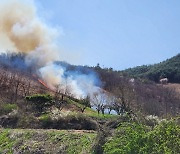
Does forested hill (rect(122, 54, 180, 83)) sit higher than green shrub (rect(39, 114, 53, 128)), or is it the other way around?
forested hill (rect(122, 54, 180, 83))

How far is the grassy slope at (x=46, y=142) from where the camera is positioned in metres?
25.8

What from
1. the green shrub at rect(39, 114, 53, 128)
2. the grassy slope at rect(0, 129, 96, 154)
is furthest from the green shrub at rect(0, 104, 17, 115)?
the grassy slope at rect(0, 129, 96, 154)

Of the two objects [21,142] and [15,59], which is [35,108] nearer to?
[21,142]

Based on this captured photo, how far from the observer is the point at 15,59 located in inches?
2936

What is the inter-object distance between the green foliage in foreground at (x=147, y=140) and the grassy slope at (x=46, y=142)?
539 cm

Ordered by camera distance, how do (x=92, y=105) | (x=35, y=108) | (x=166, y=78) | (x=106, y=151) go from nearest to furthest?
(x=106, y=151)
(x=35, y=108)
(x=92, y=105)
(x=166, y=78)

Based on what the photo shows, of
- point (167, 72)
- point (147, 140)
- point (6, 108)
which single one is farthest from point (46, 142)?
point (167, 72)

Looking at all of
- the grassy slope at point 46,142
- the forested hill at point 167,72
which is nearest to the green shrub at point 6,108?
the grassy slope at point 46,142

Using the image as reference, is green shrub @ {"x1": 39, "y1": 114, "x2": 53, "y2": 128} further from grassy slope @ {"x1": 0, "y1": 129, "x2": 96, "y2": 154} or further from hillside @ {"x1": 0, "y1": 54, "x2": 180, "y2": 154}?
grassy slope @ {"x1": 0, "y1": 129, "x2": 96, "y2": 154}

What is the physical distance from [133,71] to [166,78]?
20167mm

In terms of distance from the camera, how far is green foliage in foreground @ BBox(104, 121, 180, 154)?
16.3 m

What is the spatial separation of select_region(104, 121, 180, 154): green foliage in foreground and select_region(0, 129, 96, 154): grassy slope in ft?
17.7

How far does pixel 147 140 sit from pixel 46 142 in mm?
11277

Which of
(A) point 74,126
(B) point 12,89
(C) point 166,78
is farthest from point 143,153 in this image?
(C) point 166,78
